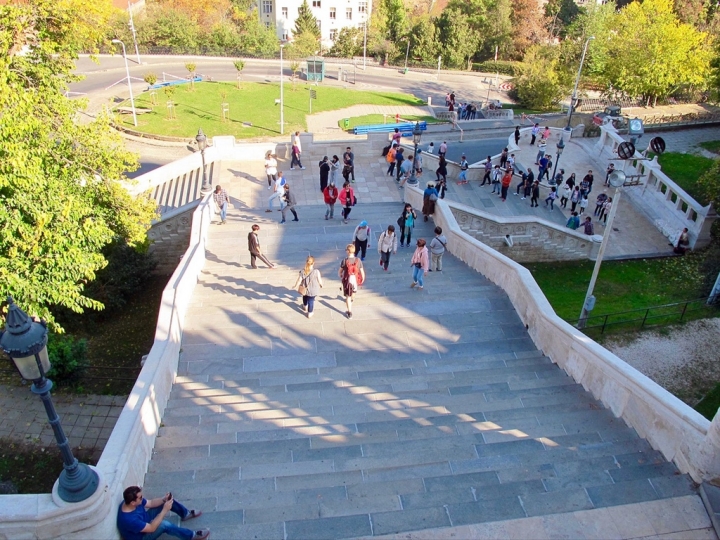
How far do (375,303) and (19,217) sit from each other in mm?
7639

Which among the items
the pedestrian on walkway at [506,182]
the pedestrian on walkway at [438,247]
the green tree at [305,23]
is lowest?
the pedestrian on walkway at [506,182]

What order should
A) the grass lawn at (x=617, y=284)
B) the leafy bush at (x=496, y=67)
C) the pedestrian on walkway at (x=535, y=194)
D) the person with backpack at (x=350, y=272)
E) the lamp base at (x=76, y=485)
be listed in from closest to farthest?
the lamp base at (x=76, y=485) → the person with backpack at (x=350, y=272) → the grass lawn at (x=617, y=284) → the pedestrian on walkway at (x=535, y=194) → the leafy bush at (x=496, y=67)

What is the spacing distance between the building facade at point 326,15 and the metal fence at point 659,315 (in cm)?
6765

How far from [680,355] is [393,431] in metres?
8.85

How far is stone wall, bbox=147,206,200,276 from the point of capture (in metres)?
19.1

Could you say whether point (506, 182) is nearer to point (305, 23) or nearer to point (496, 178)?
point (496, 178)

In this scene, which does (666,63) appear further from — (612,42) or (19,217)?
(19,217)

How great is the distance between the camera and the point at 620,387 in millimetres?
8766

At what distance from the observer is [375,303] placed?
12367 mm

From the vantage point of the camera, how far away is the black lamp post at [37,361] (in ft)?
16.7

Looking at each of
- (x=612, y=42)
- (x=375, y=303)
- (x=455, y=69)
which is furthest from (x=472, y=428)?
(x=455, y=69)

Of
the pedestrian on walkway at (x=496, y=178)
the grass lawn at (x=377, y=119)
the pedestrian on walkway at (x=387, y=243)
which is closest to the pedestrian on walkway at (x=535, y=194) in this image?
the pedestrian on walkway at (x=496, y=178)

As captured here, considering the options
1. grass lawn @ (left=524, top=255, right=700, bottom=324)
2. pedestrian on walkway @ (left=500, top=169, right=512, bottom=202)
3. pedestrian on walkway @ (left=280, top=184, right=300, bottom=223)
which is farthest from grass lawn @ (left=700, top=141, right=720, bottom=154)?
pedestrian on walkway @ (left=280, top=184, right=300, bottom=223)

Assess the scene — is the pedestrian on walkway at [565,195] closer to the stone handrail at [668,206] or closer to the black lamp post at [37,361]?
the stone handrail at [668,206]
